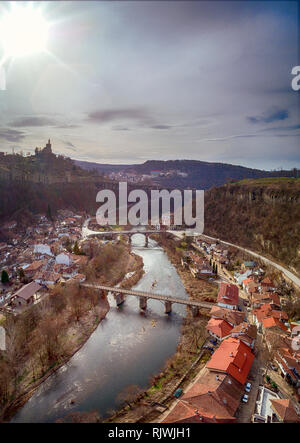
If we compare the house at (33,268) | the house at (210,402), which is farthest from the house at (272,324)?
the house at (33,268)

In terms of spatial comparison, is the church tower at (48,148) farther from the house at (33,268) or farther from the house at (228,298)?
the house at (228,298)

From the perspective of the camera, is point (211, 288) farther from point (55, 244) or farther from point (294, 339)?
point (55, 244)

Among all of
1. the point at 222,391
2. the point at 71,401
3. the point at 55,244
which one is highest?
the point at 55,244

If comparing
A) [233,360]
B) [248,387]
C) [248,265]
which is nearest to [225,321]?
[233,360]

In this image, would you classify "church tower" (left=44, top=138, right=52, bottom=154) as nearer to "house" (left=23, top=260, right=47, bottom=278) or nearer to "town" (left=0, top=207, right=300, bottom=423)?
"town" (left=0, top=207, right=300, bottom=423)

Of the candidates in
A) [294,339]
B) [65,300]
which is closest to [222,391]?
[294,339]

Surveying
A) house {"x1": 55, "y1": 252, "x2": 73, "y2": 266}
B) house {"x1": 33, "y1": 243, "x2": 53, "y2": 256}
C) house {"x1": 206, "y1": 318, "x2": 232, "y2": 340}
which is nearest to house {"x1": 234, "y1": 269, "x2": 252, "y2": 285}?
house {"x1": 206, "y1": 318, "x2": 232, "y2": 340}

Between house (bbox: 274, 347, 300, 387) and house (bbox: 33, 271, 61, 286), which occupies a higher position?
house (bbox: 33, 271, 61, 286)
